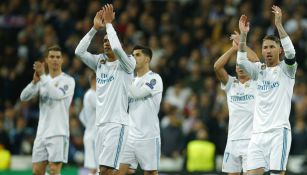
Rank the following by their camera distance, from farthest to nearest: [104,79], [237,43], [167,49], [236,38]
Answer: [167,49] < [237,43] < [236,38] < [104,79]

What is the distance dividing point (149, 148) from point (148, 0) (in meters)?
10.5

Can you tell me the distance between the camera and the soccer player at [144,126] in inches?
540

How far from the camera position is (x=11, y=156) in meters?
19.0

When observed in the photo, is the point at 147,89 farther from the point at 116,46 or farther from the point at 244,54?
the point at 244,54

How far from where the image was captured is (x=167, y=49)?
21.7 meters

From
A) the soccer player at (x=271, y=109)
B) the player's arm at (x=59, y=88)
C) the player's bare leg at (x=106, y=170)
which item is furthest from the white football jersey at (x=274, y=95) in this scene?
the player's arm at (x=59, y=88)

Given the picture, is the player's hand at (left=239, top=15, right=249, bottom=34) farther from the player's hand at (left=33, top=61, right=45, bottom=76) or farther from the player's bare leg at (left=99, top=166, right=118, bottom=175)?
the player's hand at (left=33, top=61, right=45, bottom=76)

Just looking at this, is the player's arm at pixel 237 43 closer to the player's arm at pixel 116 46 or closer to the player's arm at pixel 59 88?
the player's arm at pixel 116 46

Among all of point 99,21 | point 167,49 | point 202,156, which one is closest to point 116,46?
point 99,21

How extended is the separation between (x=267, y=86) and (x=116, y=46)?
2.19 metres

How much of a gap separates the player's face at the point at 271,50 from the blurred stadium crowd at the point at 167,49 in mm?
6552

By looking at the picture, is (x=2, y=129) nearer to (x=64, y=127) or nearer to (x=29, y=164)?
(x=29, y=164)

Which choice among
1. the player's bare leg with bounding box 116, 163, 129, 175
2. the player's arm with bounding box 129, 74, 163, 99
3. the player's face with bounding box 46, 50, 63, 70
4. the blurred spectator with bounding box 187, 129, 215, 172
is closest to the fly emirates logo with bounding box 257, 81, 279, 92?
the player's arm with bounding box 129, 74, 163, 99

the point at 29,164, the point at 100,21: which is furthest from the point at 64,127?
the point at 29,164
